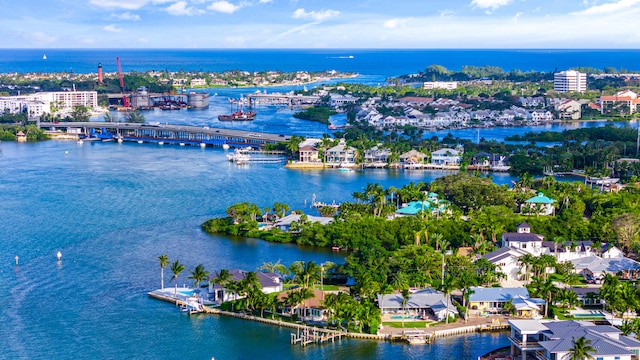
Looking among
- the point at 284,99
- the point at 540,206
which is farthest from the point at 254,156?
the point at 284,99

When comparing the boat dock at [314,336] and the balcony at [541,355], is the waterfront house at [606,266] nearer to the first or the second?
the balcony at [541,355]

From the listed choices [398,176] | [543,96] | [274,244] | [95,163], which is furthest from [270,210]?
[543,96]

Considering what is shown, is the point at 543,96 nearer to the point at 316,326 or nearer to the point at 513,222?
the point at 513,222

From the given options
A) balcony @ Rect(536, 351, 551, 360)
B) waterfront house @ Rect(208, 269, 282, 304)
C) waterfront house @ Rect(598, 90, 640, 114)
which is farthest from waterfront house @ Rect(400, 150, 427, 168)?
waterfront house @ Rect(598, 90, 640, 114)

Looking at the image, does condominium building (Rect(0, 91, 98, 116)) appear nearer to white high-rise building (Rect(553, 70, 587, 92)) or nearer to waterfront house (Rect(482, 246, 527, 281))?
white high-rise building (Rect(553, 70, 587, 92))

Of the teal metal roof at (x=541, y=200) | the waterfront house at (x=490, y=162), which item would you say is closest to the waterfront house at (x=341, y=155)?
the waterfront house at (x=490, y=162)
